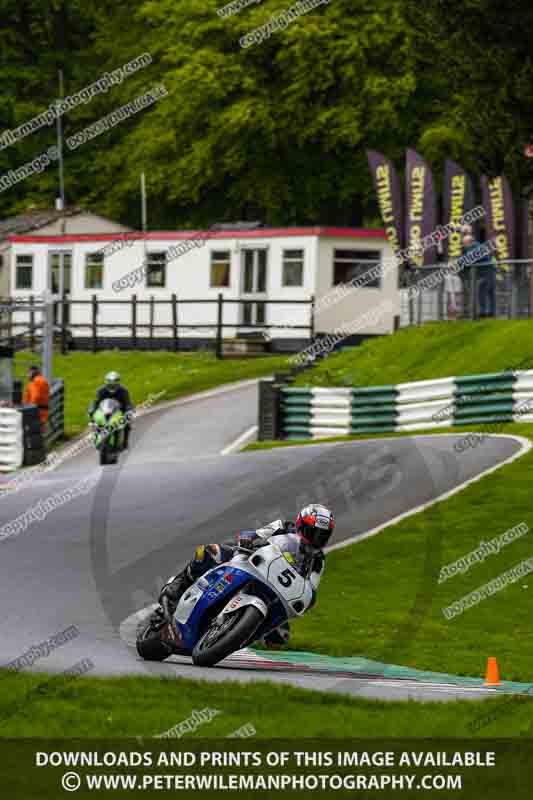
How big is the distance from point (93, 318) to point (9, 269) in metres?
6.86

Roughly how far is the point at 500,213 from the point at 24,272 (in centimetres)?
1837

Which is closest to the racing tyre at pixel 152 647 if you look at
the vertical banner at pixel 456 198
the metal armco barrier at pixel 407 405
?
the metal armco barrier at pixel 407 405

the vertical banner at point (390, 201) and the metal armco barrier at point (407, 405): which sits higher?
the vertical banner at point (390, 201)

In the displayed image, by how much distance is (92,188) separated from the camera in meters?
60.7

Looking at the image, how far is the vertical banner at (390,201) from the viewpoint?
38.4 m

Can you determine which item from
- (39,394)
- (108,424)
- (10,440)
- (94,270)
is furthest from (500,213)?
(94,270)

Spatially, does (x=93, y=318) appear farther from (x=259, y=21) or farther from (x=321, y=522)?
(x=321, y=522)

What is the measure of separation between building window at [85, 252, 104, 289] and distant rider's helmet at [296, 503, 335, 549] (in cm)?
3571

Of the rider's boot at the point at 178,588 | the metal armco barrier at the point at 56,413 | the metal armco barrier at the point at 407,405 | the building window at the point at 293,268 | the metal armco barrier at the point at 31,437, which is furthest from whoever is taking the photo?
the building window at the point at 293,268

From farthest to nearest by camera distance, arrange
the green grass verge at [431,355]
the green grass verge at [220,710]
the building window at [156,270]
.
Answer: the building window at [156,270]
the green grass verge at [431,355]
the green grass verge at [220,710]

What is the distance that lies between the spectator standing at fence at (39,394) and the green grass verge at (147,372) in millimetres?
3917

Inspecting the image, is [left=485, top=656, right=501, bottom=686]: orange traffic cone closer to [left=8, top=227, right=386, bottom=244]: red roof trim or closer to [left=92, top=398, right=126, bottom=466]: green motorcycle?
[left=92, top=398, right=126, bottom=466]: green motorcycle

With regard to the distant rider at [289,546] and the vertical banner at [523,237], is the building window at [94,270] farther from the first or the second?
the distant rider at [289,546]

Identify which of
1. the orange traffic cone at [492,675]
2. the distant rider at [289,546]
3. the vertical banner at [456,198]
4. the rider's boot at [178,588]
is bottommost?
the orange traffic cone at [492,675]
